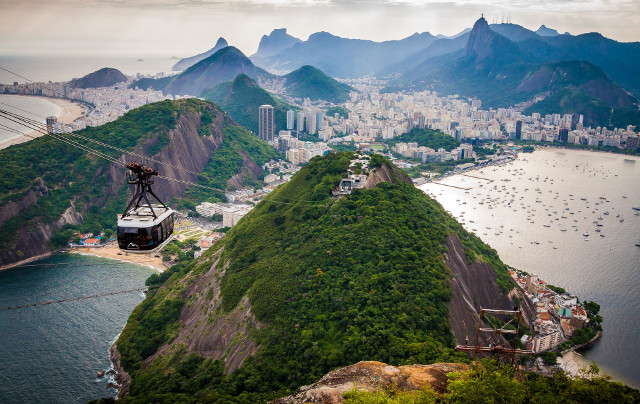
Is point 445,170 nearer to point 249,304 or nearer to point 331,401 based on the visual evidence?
point 249,304

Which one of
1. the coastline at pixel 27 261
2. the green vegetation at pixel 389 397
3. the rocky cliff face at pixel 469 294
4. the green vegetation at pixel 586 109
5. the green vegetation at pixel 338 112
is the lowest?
the coastline at pixel 27 261

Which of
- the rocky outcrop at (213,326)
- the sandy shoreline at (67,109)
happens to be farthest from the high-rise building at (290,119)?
the rocky outcrop at (213,326)

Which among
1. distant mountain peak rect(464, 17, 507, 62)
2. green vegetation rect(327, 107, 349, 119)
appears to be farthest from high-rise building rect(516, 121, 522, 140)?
distant mountain peak rect(464, 17, 507, 62)

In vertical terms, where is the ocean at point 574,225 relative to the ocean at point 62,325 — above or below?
above

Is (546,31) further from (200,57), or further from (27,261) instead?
(27,261)

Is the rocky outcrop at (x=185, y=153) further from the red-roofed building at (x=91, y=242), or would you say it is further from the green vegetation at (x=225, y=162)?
the red-roofed building at (x=91, y=242)

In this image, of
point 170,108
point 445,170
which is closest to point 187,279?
point 170,108

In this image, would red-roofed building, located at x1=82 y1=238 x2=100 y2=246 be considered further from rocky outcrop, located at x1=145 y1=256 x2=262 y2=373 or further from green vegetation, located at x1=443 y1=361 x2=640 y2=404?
green vegetation, located at x1=443 y1=361 x2=640 y2=404

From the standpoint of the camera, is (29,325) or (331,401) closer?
(331,401)
